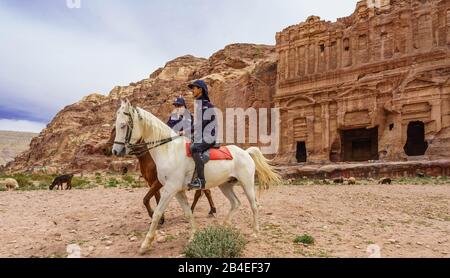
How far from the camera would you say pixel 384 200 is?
502 inches

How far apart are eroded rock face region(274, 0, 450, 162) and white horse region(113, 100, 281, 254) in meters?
26.1

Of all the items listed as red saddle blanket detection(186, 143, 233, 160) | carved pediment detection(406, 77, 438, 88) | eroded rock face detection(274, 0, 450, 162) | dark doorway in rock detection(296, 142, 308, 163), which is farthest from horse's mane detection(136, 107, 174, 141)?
dark doorway in rock detection(296, 142, 308, 163)

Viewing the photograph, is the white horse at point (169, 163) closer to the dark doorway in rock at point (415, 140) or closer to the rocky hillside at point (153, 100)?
the dark doorway in rock at point (415, 140)

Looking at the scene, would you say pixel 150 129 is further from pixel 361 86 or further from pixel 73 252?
pixel 361 86

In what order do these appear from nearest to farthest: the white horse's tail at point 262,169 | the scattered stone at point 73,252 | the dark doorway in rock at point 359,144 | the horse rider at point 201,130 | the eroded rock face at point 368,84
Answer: the scattered stone at point 73,252 < the horse rider at point 201,130 < the white horse's tail at point 262,169 < the eroded rock face at point 368,84 < the dark doorway in rock at point 359,144

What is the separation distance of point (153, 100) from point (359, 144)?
147 ft

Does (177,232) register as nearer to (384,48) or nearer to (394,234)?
(394,234)

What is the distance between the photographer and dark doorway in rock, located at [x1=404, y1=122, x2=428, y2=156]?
33688mm

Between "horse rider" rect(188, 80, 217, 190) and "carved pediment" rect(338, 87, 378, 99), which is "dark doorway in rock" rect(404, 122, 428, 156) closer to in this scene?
"carved pediment" rect(338, 87, 378, 99)

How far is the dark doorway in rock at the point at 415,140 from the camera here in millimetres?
33688

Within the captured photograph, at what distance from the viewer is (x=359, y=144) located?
37.7 m

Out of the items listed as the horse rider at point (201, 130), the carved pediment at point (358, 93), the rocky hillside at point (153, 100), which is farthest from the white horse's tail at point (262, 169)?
the rocky hillside at point (153, 100)

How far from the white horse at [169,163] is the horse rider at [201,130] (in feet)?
0.54
